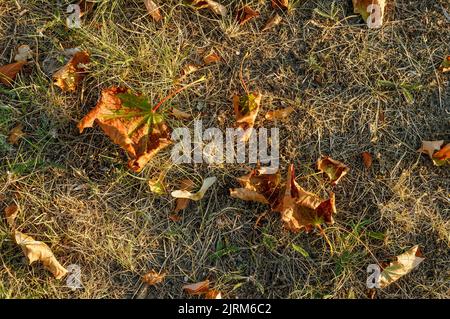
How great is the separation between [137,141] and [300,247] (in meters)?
0.91

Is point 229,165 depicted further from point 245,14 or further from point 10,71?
point 10,71

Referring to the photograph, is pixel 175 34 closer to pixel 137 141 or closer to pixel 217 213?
pixel 137 141

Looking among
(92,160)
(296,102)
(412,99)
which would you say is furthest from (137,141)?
(412,99)

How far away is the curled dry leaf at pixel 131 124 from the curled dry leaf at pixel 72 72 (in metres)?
0.21

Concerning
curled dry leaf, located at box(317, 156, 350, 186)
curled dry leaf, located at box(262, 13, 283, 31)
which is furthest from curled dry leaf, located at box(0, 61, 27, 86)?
curled dry leaf, located at box(317, 156, 350, 186)

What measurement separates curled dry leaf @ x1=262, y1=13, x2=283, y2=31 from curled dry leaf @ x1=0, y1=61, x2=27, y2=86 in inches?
46.9

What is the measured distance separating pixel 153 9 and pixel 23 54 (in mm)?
667

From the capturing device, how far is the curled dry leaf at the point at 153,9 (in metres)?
2.48

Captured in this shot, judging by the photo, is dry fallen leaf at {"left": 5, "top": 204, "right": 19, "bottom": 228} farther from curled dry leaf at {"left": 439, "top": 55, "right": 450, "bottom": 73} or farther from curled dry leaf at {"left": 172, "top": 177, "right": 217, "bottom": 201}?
curled dry leaf at {"left": 439, "top": 55, "right": 450, "bottom": 73}

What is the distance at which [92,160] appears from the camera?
246 cm

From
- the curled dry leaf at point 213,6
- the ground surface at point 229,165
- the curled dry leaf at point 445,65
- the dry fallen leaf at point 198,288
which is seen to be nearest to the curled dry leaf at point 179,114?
the ground surface at point 229,165

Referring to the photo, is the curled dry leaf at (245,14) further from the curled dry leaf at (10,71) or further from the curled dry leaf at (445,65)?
the curled dry leaf at (10,71)

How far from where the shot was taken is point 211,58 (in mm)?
2488

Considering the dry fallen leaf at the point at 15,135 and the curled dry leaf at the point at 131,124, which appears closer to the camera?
the curled dry leaf at the point at 131,124
